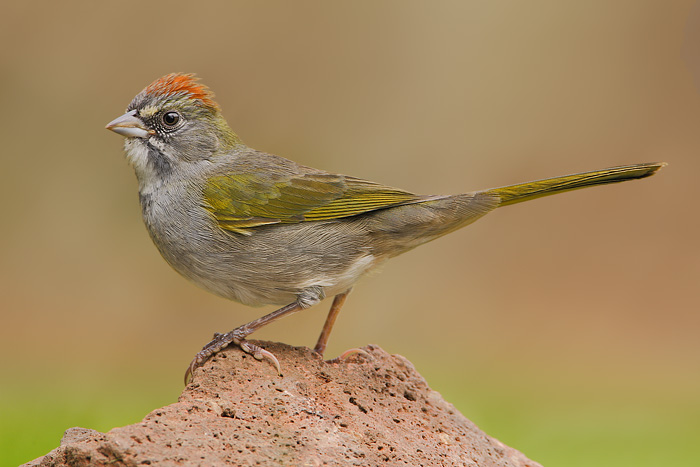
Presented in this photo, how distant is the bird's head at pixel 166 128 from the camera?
4.74 metres

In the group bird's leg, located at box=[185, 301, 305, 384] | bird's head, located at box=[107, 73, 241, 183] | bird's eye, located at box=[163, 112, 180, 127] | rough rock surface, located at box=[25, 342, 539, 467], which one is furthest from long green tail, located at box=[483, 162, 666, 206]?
bird's eye, located at box=[163, 112, 180, 127]

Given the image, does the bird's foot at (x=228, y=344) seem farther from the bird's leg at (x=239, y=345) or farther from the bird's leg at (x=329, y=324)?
the bird's leg at (x=329, y=324)

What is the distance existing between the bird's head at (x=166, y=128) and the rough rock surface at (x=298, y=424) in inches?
52.0

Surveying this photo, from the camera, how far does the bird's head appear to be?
4738 millimetres

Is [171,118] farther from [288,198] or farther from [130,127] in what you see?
[288,198]

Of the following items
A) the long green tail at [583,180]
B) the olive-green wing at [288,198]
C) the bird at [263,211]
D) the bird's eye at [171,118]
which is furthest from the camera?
the bird's eye at [171,118]

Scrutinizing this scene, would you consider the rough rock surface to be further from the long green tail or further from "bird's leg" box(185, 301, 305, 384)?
the long green tail

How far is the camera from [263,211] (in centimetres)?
461

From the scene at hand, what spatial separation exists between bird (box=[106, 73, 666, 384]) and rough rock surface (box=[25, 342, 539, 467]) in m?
0.40

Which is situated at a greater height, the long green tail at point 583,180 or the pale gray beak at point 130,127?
the long green tail at point 583,180

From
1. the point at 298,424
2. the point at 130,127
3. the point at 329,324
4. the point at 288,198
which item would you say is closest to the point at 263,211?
the point at 288,198

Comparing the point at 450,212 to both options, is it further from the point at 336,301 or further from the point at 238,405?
the point at 238,405

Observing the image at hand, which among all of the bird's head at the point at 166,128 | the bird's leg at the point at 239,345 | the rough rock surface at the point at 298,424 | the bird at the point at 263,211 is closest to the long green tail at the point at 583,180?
the bird at the point at 263,211

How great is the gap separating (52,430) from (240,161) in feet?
9.67
